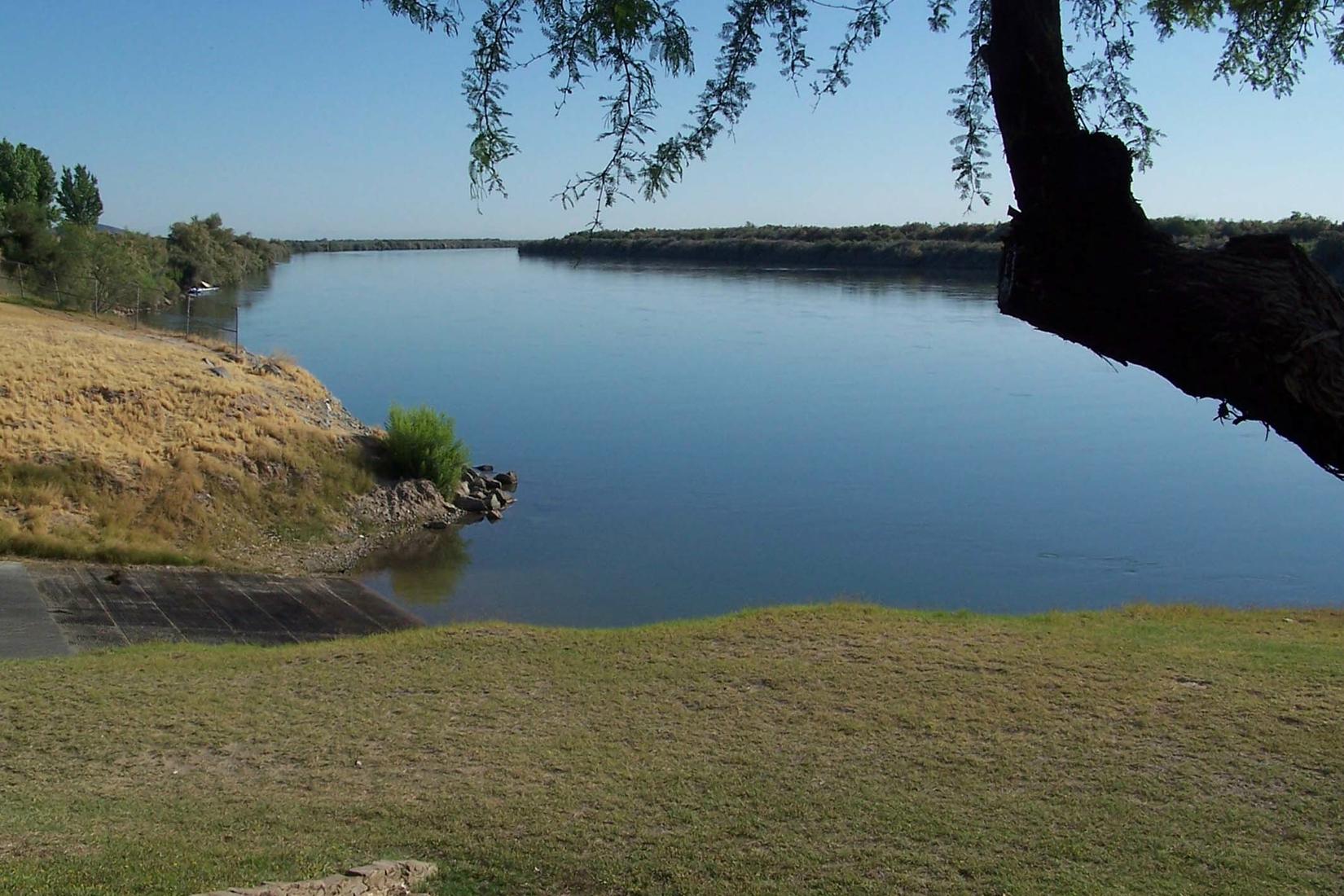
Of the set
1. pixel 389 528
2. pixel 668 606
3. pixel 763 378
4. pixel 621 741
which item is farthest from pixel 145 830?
pixel 763 378

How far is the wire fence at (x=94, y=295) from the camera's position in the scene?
49.9 m

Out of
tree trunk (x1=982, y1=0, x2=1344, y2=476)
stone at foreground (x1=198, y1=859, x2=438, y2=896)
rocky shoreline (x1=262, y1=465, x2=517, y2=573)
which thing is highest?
tree trunk (x1=982, y1=0, x2=1344, y2=476)

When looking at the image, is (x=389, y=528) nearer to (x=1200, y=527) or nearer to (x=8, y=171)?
(x=1200, y=527)

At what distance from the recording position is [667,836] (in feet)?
20.4

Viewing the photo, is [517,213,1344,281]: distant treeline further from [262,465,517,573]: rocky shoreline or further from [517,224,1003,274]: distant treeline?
[262,465,517,573]: rocky shoreline

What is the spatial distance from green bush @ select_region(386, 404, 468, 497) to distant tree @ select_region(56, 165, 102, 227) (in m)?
60.8

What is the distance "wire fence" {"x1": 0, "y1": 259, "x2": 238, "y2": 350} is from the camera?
49.9 meters

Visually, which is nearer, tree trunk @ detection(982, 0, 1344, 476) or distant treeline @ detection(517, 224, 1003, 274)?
tree trunk @ detection(982, 0, 1344, 476)

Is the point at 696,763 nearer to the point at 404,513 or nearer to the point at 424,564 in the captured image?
the point at 424,564

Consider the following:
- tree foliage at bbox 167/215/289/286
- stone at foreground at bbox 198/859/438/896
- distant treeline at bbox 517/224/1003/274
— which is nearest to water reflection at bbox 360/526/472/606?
stone at foreground at bbox 198/859/438/896

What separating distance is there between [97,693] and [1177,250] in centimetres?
902

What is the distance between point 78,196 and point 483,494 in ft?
214

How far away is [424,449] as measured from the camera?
28094 millimetres

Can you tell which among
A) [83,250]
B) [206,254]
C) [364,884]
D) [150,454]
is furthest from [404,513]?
[206,254]
